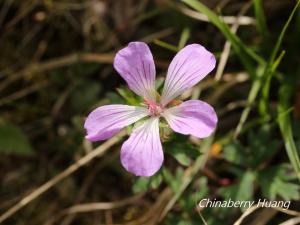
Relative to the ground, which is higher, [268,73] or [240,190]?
[268,73]

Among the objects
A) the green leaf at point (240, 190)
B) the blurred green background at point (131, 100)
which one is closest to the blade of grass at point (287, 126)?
the blurred green background at point (131, 100)

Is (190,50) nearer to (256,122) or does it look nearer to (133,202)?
(256,122)

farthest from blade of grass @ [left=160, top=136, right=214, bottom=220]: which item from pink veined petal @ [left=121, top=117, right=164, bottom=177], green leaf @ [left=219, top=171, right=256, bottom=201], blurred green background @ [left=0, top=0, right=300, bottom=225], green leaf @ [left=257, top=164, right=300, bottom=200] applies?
pink veined petal @ [left=121, top=117, right=164, bottom=177]

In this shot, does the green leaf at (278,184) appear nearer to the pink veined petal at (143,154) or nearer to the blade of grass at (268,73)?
the blade of grass at (268,73)

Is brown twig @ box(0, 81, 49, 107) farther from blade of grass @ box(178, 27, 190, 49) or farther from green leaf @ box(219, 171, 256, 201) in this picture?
green leaf @ box(219, 171, 256, 201)

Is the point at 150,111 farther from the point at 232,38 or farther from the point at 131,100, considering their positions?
the point at 232,38

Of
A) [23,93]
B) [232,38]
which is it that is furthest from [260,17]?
[23,93]
